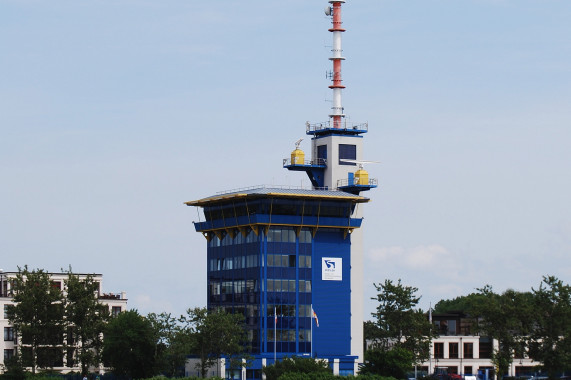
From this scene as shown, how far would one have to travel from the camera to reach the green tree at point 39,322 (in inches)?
6673

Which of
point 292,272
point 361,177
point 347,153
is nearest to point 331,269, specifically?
point 292,272

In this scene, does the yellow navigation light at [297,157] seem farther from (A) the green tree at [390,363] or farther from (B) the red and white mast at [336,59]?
(A) the green tree at [390,363]

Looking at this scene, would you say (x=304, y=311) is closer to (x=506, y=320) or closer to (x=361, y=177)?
(x=361, y=177)

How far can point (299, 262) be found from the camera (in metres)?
175

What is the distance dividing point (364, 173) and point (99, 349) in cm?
4630

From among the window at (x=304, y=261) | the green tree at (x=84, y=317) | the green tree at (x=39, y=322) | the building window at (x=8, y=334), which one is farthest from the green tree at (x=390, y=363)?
the building window at (x=8, y=334)

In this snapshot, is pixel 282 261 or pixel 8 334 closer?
pixel 282 261

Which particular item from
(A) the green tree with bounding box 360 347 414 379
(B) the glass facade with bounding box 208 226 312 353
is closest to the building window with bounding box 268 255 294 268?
(B) the glass facade with bounding box 208 226 312 353

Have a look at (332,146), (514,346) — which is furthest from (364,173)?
(514,346)

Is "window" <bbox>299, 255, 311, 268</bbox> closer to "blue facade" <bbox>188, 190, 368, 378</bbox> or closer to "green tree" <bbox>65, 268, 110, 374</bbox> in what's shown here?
"blue facade" <bbox>188, 190, 368, 378</bbox>

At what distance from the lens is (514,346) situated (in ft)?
555

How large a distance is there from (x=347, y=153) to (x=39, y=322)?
2037 inches

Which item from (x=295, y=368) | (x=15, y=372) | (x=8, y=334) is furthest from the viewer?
(x=8, y=334)

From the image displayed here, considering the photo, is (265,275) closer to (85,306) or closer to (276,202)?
(276,202)
